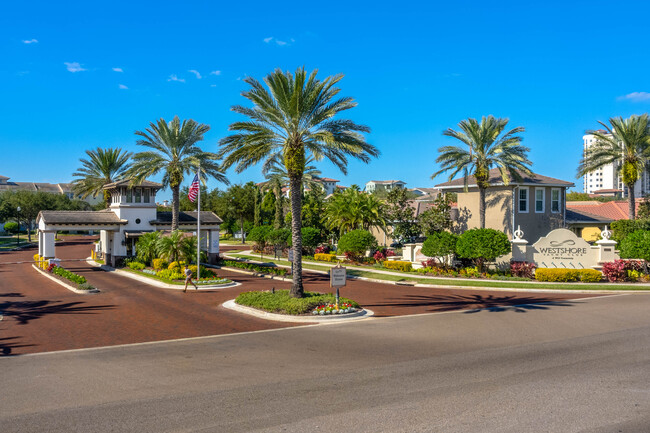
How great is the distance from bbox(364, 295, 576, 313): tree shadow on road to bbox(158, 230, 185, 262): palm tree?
14839mm

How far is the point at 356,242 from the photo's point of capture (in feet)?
127

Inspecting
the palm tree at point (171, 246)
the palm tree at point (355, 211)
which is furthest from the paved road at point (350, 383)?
the palm tree at point (355, 211)

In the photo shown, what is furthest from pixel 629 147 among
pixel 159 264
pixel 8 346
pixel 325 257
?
pixel 8 346

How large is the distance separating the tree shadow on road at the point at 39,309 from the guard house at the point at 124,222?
16392mm

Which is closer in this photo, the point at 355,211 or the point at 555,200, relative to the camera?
the point at 555,200

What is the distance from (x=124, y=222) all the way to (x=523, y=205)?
30871mm

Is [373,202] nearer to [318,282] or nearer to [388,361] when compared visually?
[318,282]

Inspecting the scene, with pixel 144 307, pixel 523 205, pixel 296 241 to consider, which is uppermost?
pixel 523 205

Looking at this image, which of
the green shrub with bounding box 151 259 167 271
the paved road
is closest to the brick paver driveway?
the paved road

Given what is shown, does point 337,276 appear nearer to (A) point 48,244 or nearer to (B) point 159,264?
(B) point 159,264

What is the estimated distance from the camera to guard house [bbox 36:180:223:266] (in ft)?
124

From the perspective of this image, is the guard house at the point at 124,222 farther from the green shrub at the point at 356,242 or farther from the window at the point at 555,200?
the window at the point at 555,200

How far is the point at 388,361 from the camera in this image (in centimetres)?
1205

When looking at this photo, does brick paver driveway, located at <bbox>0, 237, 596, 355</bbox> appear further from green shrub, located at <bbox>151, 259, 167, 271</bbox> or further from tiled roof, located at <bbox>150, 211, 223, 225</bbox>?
tiled roof, located at <bbox>150, 211, 223, 225</bbox>
